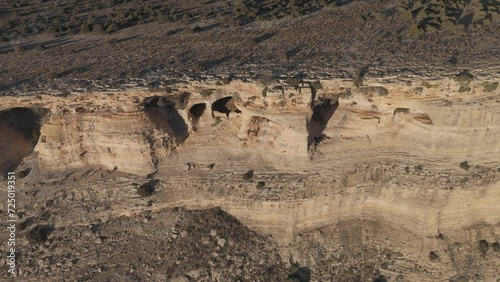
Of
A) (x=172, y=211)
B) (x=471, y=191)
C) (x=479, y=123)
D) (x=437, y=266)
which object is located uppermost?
(x=479, y=123)

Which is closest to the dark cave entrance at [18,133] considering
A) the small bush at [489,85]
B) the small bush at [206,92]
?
the small bush at [206,92]

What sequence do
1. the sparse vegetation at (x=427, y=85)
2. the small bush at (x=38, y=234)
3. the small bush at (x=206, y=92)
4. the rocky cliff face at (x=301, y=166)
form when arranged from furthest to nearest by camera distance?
the small bush at (x=38, y=234) → the small bush at (x=206, y=92) → the rocky cliff face at (x=301, y=166) → the sparse vegetation at (x=427, y=85)

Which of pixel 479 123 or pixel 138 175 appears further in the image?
pixel 138 175

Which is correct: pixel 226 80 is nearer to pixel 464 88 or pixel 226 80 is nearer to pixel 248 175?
pixel 248 175

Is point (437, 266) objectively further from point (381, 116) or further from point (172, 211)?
point (172, 211)

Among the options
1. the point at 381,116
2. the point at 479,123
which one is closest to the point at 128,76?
the point at 381,116

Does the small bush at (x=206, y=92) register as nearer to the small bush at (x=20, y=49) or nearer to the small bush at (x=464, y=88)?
the small bush at (x=464, y=88)

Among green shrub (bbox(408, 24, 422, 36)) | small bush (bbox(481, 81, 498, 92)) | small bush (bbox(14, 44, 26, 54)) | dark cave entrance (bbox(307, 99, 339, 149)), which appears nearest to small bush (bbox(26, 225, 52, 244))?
small bush (bbox(14, 44, 26, 54))
